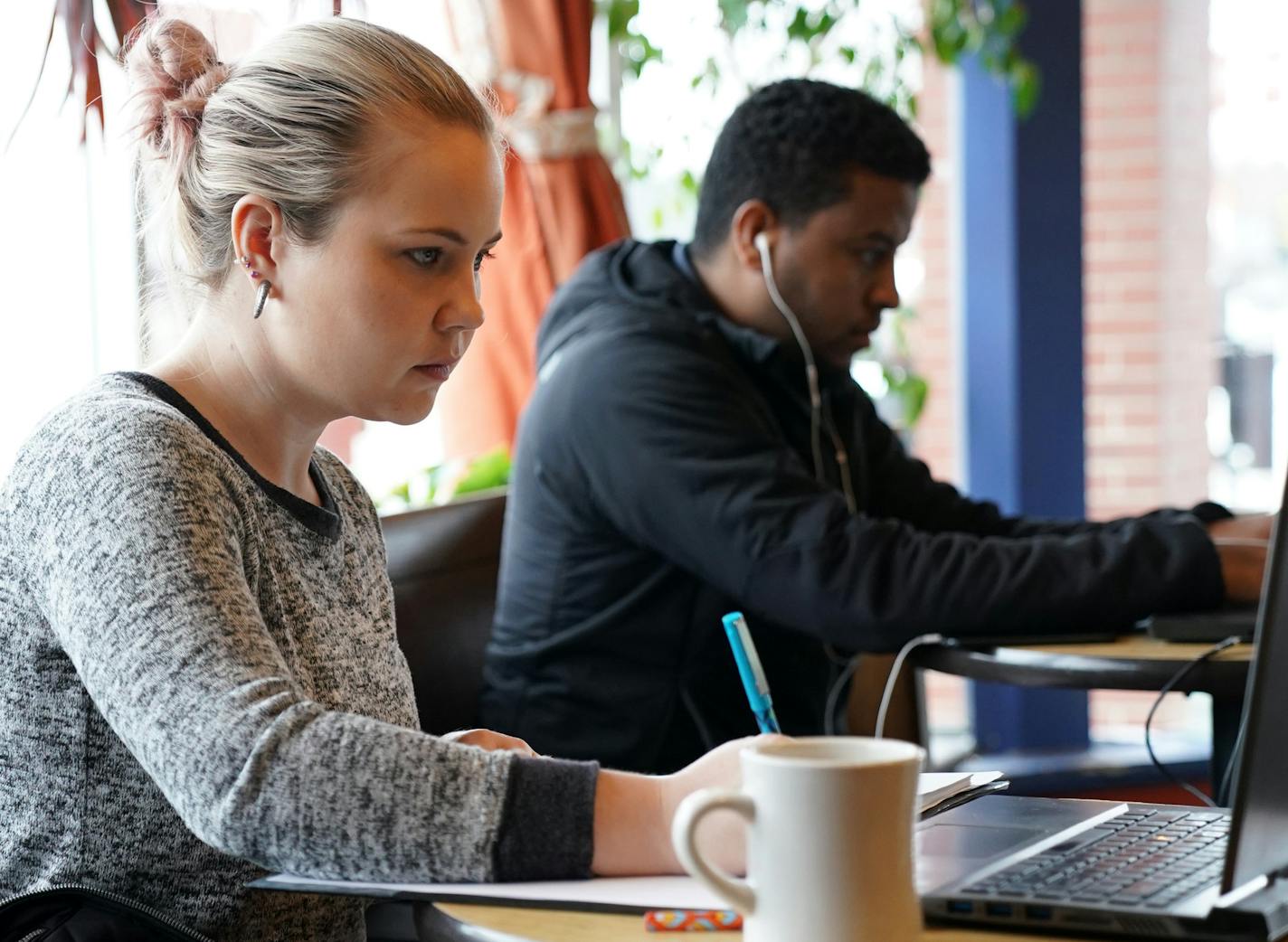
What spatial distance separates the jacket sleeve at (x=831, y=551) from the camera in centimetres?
179

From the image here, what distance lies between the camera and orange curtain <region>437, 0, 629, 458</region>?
2.78 metres

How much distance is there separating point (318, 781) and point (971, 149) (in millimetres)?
3062

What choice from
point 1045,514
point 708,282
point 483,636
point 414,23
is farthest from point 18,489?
point 1045,514

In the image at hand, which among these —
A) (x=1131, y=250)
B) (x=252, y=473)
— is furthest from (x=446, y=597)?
(x=1131, y=250)

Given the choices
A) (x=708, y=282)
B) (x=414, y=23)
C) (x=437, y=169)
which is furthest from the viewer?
(x=414, y=23)

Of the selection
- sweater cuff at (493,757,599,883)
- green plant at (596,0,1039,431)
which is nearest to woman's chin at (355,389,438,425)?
sweater cuff at (493,757,599,883)

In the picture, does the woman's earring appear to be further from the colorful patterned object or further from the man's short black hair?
the man's short black hair

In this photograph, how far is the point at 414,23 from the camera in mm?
2691

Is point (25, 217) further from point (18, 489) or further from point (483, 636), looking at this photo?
point (18, 489)

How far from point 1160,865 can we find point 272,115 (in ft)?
2.61

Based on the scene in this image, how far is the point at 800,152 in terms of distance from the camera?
2.11 meters

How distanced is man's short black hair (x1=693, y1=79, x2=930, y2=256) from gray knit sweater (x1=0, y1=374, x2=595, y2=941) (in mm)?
1096

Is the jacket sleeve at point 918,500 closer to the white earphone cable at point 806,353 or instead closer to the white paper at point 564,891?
the white earphone cable at point 806,353

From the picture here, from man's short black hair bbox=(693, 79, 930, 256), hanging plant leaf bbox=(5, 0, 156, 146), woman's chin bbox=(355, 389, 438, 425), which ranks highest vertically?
hanging plant leaf bbox=(5, 0, 156, 146)
